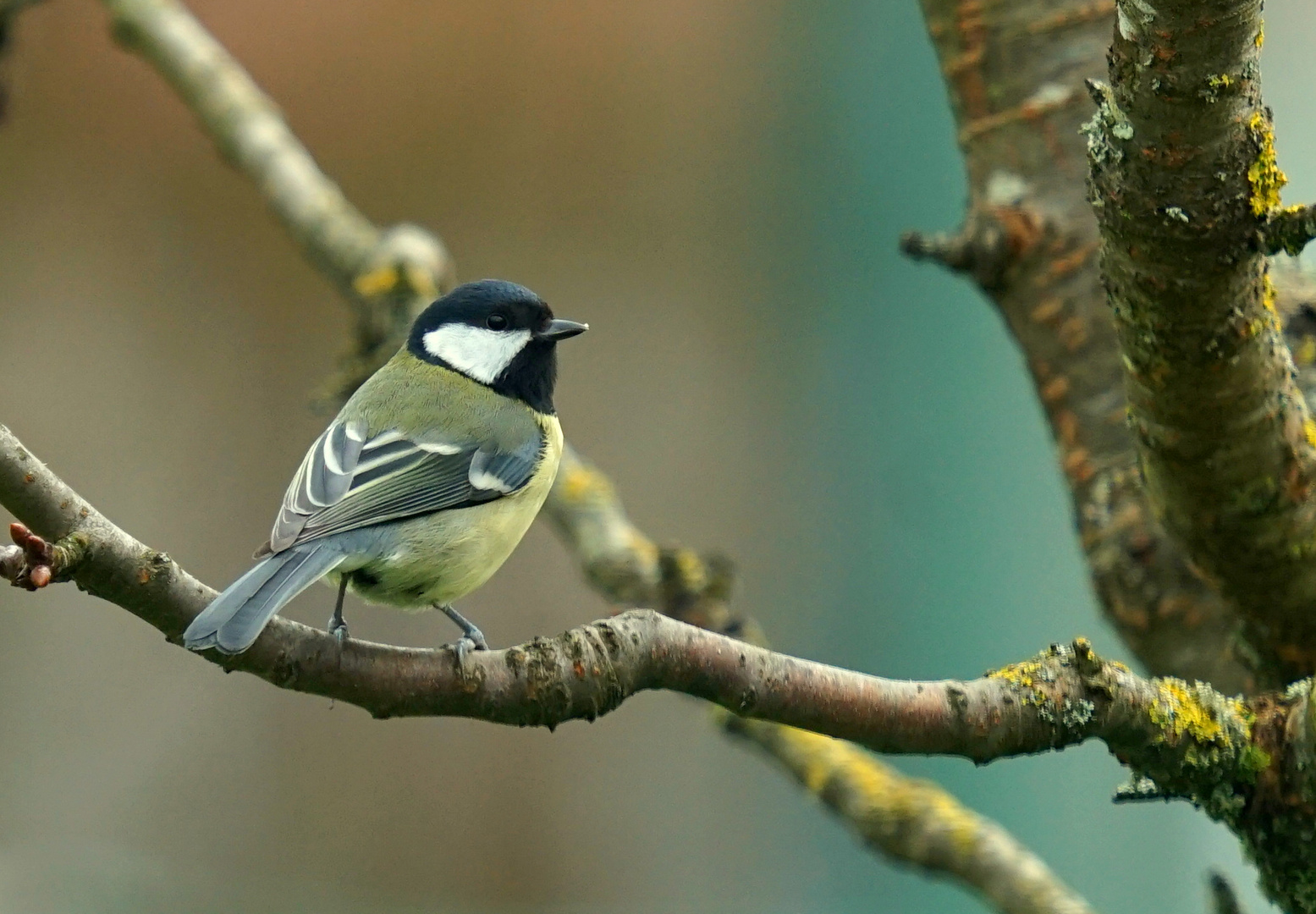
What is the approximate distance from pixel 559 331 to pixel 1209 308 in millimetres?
1065

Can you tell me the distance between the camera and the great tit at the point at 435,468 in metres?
1.51

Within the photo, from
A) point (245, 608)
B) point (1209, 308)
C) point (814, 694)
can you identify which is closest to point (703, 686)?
point (814, 694)

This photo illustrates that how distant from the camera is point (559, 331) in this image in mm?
2061

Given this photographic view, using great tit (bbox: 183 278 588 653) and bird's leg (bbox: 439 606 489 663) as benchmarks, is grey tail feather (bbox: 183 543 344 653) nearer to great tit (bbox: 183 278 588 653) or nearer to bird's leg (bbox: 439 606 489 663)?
great tit (bbox: 183 278 588 653)

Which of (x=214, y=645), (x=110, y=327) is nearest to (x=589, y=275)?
(x=110, y=327)

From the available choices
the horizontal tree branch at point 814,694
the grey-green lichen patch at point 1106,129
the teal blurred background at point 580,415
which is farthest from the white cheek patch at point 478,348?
the teal blurred background at point 580,415

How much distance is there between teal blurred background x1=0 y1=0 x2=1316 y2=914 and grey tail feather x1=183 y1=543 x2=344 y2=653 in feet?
6.94

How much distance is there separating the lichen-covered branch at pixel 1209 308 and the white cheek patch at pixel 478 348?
1.00m

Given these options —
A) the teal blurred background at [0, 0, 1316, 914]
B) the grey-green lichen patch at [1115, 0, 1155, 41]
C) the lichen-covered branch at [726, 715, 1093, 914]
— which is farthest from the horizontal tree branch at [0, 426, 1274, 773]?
the teal blurred background at [0, 0, 1316, 914]

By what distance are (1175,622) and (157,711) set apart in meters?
2.82

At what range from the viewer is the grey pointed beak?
2.04 metres

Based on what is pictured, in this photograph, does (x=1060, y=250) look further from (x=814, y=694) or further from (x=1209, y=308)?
(x=814, y=694)

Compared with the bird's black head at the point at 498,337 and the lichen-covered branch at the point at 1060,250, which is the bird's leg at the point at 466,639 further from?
the lichen-covered branch at the point at 1060,250

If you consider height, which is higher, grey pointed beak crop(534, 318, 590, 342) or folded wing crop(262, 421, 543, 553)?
grey pointed beak crop(534, 318, 590, 342)
